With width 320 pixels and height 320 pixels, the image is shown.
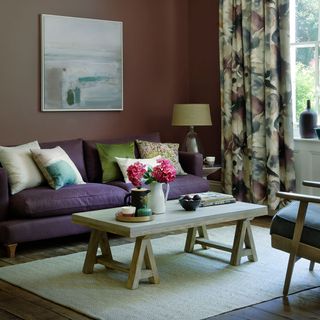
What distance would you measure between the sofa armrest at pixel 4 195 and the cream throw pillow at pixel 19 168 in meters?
0.18

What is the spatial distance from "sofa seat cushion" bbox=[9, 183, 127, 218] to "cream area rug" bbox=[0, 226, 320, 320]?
0.41 metres

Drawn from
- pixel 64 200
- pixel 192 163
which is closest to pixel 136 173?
pixel 64 200

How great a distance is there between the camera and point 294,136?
6133 millimetres

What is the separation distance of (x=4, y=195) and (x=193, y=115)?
2.31 m

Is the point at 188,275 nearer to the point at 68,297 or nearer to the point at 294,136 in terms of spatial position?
the point at 68,297

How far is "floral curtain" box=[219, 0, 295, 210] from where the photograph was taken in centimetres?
589

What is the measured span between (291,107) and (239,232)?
1.87 metres

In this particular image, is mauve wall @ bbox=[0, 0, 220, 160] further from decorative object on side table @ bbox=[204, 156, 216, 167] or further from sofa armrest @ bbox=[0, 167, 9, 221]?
sofa armrest @ bbox=[0, 167, 9, 221]

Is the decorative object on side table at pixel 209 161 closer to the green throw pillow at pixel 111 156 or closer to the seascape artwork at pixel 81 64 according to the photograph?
the green throw pillow at pixel 111 156

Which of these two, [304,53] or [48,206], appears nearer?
[48,206]

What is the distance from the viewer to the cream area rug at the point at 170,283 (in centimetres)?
354

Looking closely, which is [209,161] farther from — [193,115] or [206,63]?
[206,63]

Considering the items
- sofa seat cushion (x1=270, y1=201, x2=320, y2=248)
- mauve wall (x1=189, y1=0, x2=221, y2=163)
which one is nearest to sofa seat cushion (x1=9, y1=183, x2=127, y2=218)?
sofa seat cushion (x1=270, y1=201, x2=320, y2=248)

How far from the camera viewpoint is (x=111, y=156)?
228 inches
